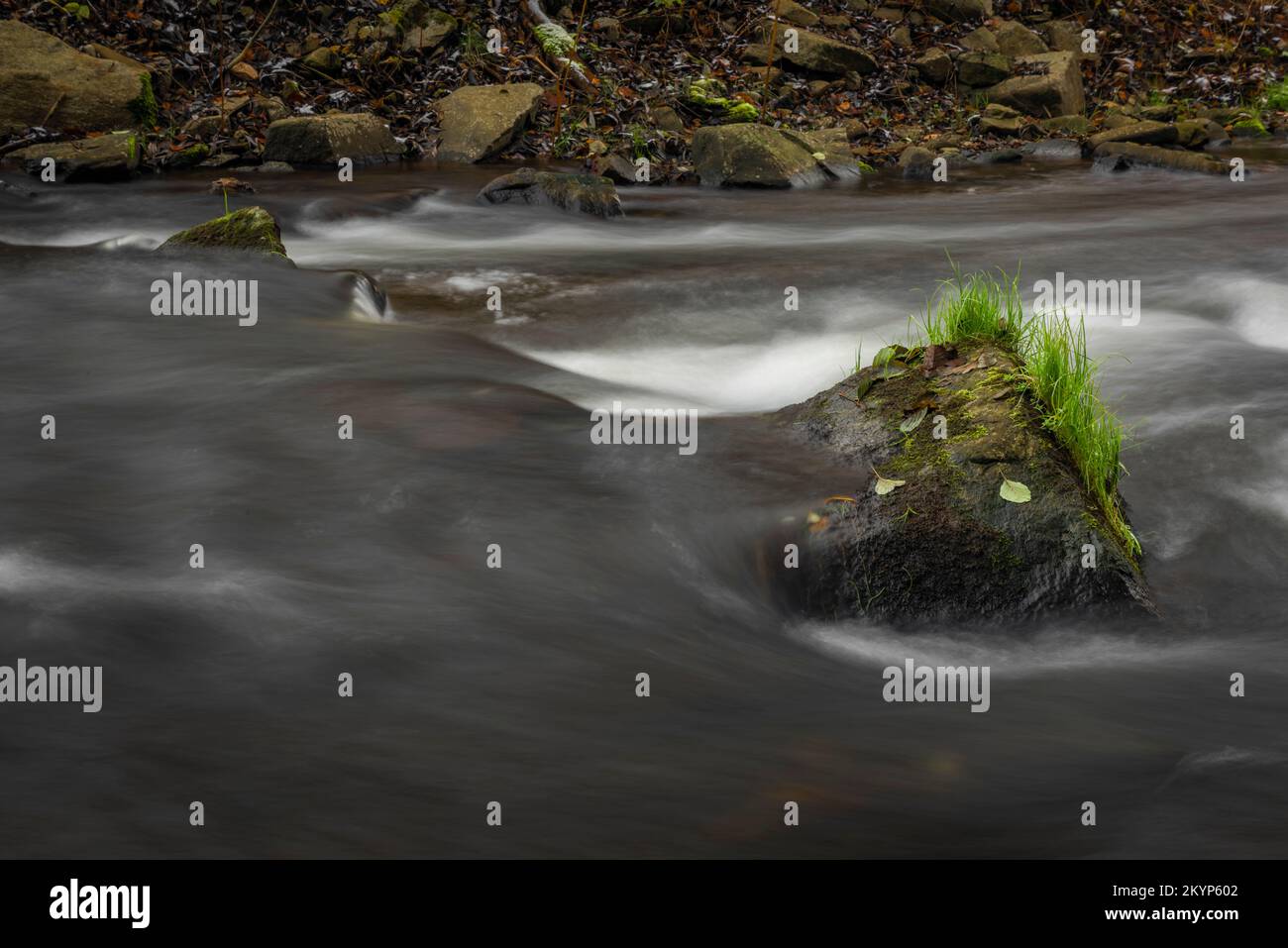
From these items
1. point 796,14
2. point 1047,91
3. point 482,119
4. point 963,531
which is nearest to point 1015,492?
point 963,531

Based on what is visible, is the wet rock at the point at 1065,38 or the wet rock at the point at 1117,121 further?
the wet rock at the point at 1065,38

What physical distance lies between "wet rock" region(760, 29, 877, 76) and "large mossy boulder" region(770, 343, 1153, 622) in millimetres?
13984

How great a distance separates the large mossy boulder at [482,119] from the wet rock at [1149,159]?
6846 millimetres

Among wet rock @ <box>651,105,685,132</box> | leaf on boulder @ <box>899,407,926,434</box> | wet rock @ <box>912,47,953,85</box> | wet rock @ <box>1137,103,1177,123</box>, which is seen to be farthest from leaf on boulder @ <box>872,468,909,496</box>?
wet rock @ <box>1137,103,1177,123</box>

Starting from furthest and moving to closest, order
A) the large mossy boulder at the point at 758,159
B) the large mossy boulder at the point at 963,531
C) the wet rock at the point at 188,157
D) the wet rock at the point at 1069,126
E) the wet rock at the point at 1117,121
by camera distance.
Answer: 1. the wet rock at the point at 1117,121
2. the wet rock at the point at 1069,126
3. the wet rock at the point at 188,157
4. the large mossy boulder at the point at 758,159
5. the large mossy boulder at the point at 963,531

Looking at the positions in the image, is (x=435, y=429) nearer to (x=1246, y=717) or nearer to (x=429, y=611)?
(x=429, y=611)

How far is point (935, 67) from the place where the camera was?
18.2 m

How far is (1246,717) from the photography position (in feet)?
13.5

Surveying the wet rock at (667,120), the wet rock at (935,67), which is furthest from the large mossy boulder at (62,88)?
the wet rock at (935,67)

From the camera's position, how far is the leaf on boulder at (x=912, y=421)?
512 centimetres

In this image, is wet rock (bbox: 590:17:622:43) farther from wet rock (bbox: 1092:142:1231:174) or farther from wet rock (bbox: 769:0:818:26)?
wet rock (bbox: 1092:142:1231:174)

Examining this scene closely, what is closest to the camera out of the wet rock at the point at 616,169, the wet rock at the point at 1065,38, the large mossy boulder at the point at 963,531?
the large mossy boulder at the point at 963,531

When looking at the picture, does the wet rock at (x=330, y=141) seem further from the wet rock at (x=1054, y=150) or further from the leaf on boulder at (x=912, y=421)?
the leaf on boulder at (x=912, y=421)

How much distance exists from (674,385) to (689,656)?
12.5 ft
